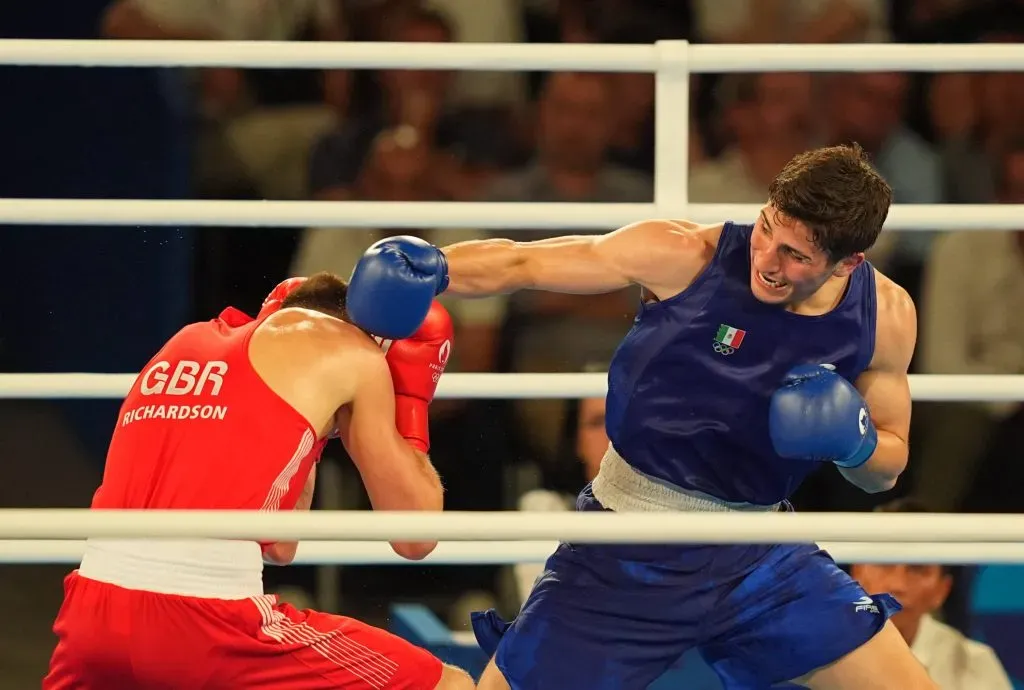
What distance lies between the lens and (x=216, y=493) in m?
1.86

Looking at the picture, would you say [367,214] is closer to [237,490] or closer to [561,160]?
[237,490]

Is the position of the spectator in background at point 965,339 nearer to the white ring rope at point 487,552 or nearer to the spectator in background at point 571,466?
the spectator in background at point 571,466

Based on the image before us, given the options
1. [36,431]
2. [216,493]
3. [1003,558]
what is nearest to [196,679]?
[216,493]

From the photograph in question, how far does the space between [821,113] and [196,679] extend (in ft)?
7.18

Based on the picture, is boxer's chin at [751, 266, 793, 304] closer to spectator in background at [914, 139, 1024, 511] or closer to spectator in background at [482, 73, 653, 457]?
spectator in background at [482, 73, 653, 457]

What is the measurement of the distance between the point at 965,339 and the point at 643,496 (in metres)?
1.45

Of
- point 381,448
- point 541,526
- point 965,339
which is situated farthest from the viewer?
point 965,339

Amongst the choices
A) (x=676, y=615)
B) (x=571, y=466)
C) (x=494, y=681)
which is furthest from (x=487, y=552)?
(x=571, y=466)

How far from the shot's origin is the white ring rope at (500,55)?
2197mm

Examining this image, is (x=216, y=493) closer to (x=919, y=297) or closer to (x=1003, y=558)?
(x=1003, y=558)

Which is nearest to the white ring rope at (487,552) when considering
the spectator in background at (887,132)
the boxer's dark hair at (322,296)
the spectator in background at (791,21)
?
the boxer's dark hair at (322,296)

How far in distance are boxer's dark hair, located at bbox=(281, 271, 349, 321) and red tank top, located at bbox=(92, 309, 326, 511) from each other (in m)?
0.14

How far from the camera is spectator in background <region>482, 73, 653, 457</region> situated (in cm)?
312

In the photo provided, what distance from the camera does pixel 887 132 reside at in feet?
11.1
